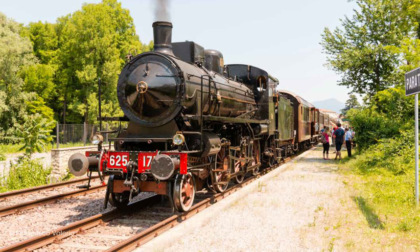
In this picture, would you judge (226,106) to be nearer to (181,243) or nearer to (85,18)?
(181,243)

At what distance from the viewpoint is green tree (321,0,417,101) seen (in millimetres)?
20142

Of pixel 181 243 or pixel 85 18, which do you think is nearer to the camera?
pixel 181 243

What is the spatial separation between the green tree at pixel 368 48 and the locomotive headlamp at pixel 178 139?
17041 millimetres

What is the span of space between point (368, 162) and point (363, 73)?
1158 cm

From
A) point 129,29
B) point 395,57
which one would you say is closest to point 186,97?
A: point 395,57

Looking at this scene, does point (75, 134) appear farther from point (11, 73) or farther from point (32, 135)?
point (11, 73)

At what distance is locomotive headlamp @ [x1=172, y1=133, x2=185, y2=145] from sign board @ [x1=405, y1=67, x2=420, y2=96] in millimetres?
4569

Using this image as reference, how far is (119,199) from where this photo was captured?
698 centimetres

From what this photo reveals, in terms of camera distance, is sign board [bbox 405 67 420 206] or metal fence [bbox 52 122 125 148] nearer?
sign board [bbox 405 67 420 206]

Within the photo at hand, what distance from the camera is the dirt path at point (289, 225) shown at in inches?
190

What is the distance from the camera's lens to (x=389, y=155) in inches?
466

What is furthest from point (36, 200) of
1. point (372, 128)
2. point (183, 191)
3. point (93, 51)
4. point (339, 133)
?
point (93, 51)

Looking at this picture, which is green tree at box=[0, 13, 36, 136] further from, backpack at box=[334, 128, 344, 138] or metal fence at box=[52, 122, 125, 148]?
backpack at box=[334, 128, 344, 138]

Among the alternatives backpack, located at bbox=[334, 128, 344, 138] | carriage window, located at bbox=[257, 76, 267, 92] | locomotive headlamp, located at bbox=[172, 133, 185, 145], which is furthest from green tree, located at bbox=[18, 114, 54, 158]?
backpack, located at bbox=[334, 128, 344, 138]
